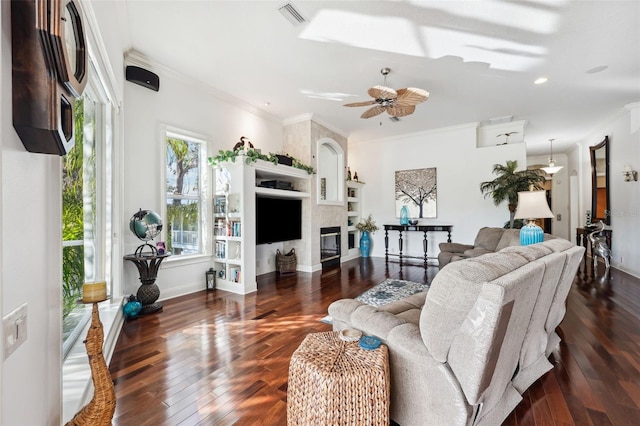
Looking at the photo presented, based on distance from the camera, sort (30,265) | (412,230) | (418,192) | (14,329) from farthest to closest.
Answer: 1. (418,192)
2. (412,230)
3. (30,265)
4. (14,329)

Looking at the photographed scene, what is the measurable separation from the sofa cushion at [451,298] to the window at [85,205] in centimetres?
248

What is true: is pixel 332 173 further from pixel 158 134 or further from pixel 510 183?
pixel 158 134

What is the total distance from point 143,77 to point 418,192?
590 cm

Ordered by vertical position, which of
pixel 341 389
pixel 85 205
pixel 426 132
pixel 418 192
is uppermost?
pixel 426 132

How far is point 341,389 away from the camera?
1.24m

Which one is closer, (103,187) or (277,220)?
(103,187)

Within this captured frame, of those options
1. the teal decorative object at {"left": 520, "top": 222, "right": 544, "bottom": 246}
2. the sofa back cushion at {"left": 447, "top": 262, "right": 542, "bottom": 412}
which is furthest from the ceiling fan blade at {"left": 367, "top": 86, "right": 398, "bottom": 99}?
the sofa back cushion at {"left": 447, "top": 262, "right": 542, "bottom": 412}

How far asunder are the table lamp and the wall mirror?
4.92m

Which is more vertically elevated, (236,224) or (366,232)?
(236,224)

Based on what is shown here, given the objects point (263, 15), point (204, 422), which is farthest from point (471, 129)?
point (204, 422)

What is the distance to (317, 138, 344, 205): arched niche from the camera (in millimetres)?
6641

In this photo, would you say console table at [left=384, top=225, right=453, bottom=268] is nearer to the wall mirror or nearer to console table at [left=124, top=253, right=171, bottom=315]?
the wall mirror

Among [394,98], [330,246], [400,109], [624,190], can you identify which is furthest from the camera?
[330,246]

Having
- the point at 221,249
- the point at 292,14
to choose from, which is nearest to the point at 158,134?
the point at 221,249
